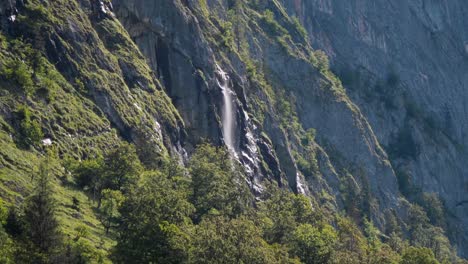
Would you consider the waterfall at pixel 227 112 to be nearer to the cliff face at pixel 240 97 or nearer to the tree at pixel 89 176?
the cliff face at pixel 240 97

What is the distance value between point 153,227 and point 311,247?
25.3 m

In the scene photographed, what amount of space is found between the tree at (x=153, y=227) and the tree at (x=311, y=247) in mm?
15693

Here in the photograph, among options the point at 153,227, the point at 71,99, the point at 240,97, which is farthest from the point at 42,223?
the point at 240,97

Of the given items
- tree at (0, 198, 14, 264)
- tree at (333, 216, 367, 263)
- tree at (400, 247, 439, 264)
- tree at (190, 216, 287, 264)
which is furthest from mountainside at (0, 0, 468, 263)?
tree at (400, 247, 439, 264)

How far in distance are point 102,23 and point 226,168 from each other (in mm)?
31900

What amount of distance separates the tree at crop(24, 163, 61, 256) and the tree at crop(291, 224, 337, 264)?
34209mm

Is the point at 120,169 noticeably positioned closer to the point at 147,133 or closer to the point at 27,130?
the point at 27,130

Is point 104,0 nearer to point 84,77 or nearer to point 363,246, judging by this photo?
point 84,77

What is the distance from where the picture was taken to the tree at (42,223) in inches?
2835

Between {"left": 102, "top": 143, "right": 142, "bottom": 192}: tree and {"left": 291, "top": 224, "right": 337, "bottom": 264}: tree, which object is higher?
{"left": 102, "top": 143, "right": 142, "bottom": 192}: tree

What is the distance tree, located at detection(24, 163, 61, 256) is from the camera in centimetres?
7201

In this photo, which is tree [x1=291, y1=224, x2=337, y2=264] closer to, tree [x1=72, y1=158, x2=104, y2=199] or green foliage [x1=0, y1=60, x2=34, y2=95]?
tree [x1=72, y1=158, x2=104, y2=199]

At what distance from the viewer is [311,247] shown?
329 feet

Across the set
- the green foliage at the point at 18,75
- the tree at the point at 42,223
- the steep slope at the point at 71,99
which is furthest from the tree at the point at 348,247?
the green foliage at the point at 18,75
